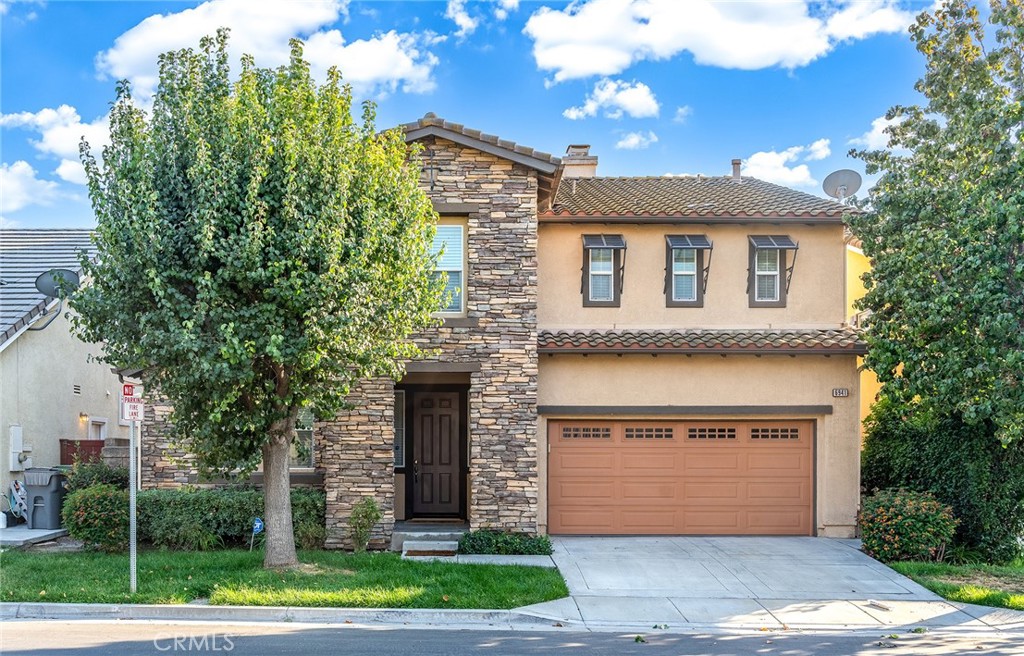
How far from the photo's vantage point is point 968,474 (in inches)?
516

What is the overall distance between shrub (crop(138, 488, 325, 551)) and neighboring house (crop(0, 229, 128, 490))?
Result: 3422mm

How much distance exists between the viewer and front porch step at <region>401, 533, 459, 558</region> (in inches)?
504

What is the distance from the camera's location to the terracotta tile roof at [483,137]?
13.6 m

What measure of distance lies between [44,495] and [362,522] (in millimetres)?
6253

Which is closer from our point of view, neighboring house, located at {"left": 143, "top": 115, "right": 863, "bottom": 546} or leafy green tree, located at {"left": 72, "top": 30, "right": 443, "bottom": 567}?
leafy green tree, located at {"left": 72, "top": 30, "right": 443, "bottom": 567}

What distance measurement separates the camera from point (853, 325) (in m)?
15.6

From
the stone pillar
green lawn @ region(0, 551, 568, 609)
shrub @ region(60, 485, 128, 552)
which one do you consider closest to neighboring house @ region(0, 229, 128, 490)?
shrub @ region(60, 485, 128, 552)

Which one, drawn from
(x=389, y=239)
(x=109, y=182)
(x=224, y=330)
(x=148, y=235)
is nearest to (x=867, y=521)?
(x=389, y=239)

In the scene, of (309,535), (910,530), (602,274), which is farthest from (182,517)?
(910,530)

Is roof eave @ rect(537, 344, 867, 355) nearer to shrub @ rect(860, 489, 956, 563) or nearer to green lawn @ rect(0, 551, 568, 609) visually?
shrub @ rect(860, 489, 956, 563)

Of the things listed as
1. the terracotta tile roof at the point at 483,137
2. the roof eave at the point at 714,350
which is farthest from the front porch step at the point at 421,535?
the terracotta tile roof at the point at 483,137

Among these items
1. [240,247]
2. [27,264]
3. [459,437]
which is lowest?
[459,437]

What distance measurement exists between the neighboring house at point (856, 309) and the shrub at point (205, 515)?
1040cm

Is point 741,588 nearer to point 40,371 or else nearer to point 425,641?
point 425,641
